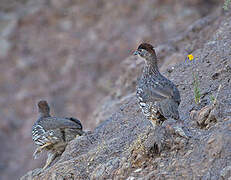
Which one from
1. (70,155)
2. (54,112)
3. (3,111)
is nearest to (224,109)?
(70,155)

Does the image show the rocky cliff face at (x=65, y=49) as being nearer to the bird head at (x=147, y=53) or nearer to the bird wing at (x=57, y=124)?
the bird wing at (x=57, y=124)

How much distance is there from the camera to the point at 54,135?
8.62 meters

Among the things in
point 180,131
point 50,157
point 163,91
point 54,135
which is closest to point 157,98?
point 163,91

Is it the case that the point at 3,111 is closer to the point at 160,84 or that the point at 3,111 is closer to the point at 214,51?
the point at 214,51

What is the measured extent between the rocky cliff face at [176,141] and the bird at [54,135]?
1.55ft

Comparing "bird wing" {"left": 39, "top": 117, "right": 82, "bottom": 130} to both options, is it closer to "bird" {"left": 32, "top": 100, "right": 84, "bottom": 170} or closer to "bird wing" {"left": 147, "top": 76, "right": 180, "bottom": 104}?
"bird" {"left": 32, "top": 100, "right": 84, "bottom": 170}

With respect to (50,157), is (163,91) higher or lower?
lower

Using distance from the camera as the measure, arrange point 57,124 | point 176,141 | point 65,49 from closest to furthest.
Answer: point 176,141 → point 57,124 → point 65,49

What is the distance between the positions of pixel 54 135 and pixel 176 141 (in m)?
3.28

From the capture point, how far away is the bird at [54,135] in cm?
862

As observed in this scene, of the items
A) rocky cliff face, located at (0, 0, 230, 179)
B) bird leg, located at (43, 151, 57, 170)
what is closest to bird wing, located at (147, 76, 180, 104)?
bird leg, located at (43, 151, 57, 170)

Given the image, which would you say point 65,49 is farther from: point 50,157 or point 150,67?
point 150,67

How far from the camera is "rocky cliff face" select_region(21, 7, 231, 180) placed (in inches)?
219

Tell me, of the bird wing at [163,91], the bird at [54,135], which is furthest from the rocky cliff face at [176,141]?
the bird at [54,135]
